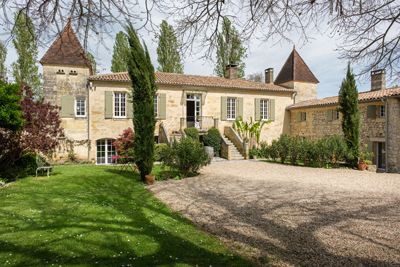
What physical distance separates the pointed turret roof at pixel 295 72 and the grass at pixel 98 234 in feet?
66.3

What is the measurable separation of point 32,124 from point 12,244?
870 centimetres

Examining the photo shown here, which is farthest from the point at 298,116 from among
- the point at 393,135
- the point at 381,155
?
the point at 393,135

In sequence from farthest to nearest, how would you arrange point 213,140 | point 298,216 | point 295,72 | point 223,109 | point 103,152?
point 295,72 → point 223,109 → point 213,140 → point 103,152 → point 298,216

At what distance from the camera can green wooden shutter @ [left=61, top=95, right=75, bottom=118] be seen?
18.9m

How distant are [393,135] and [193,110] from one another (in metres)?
12.5

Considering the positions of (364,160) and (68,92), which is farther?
(68,92)

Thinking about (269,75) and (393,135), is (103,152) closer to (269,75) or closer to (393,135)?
(269,75)

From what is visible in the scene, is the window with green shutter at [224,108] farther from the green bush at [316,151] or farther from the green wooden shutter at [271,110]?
the green bush at [316,151]

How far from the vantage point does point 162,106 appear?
20781 mm

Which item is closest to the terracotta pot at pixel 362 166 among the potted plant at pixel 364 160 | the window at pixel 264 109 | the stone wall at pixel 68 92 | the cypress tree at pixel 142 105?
the potted plant at pixel 364 160

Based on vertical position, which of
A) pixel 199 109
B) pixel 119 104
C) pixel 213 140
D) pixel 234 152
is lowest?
pixel 234 152

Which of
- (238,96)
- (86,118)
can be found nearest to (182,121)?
(238,96)

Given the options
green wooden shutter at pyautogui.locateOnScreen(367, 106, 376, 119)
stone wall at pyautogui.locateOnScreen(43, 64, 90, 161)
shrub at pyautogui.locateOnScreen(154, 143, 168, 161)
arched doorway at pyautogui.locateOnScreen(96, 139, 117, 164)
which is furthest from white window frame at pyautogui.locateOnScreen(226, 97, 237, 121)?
stone wall at pyautogui.locateOnScreen(43, 64, 90, 161)

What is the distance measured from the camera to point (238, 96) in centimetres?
2284
